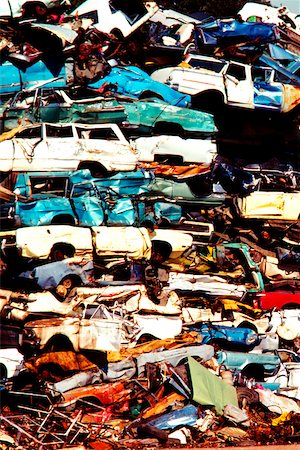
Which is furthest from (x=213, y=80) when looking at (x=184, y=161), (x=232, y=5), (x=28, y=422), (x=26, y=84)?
(x=232, y=5)

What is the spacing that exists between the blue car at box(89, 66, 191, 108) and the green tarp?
7.86 metres

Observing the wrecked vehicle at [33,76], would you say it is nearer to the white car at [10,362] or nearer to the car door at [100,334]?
the car door at [100,334]

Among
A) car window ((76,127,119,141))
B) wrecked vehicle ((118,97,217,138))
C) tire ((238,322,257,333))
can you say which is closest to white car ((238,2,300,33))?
wrecked vehicle ((118,97,217,138))

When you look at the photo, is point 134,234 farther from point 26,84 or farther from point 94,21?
point 94,21

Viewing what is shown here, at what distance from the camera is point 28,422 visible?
43.1 feet

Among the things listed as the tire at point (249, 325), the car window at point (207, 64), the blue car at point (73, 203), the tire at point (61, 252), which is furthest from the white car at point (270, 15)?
the tire at point (61, 252)

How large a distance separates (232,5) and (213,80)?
17056mm

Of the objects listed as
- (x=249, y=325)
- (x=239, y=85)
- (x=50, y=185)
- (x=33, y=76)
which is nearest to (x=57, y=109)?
(x=33, y=76)

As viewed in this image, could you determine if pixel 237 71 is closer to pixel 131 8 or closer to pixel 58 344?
pixel 131 8

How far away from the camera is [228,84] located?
22016 millimetres

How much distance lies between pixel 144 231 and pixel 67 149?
8.18 feet

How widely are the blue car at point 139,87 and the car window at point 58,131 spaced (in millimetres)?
2348

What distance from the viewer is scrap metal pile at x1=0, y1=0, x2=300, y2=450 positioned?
14570 mm

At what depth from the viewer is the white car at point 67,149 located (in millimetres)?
17984
